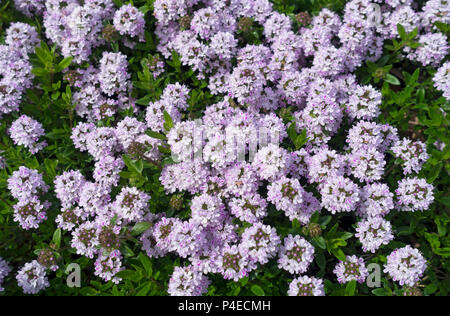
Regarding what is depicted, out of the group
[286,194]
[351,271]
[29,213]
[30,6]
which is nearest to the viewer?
[286,194]

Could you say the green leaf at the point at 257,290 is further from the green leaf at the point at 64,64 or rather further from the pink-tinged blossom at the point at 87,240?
the green leaf at the point at 64,64

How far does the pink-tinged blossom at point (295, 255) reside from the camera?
4.77 m

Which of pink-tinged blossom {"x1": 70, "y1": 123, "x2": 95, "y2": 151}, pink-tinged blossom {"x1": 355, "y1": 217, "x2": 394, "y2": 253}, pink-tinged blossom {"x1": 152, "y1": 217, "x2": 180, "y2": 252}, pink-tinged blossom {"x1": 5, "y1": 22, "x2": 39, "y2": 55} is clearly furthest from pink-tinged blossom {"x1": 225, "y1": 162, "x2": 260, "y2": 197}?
pink-tinged blossom {"x1": 5, "y1": 22, "x2": 39, "y2": 55}

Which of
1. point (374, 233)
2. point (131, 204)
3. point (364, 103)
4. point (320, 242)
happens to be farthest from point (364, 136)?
point (131, 204)

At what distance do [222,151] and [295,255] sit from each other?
158 centimetres

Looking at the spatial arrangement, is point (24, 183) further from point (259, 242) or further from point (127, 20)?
point (259, 242)

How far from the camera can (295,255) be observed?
479 cm

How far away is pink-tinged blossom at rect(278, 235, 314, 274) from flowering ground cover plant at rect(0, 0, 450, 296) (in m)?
0.02

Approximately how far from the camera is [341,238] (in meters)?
5.09

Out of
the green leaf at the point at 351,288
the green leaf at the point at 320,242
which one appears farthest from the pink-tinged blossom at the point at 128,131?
the green leaf at the point at 351,288

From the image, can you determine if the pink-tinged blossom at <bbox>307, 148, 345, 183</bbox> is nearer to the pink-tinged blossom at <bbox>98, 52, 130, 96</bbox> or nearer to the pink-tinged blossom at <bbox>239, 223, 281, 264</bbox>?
the pink-tinged blossom at <bbox>239, 223, 281, 264</bbox>
